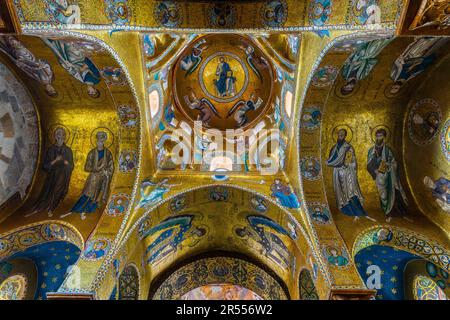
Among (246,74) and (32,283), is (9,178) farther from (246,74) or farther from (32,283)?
(246,74)

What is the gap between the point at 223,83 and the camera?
1258cm

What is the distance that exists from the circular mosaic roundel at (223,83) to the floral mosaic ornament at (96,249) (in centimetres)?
528

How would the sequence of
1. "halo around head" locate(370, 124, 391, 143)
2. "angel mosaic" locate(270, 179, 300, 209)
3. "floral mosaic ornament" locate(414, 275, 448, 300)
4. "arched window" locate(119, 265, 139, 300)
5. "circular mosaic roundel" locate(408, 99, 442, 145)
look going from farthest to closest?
"arched window" locate(119, 265, 139, 300) → "angel mosaic" locate(270, 179, 300, 209) → "halo around head" locate(370, 124, 391, 143) → "floral mosaic ornament" locate(414, 275, 448, 300) → "circular mosaic roundel" locate(408, 99, 442, 145)

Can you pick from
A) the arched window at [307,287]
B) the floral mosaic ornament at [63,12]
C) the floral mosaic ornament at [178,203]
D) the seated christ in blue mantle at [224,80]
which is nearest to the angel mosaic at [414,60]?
the seated christ in blue mantle at [224,80]

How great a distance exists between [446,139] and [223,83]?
23.5 feet

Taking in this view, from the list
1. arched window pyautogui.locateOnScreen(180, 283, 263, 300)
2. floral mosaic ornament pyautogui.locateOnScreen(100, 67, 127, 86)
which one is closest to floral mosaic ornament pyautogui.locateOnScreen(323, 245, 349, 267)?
floral mosaic ornament pyautogui.locateOnScreen(100, 67, 127, 86)

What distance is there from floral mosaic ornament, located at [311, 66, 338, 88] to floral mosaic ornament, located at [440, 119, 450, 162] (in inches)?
127

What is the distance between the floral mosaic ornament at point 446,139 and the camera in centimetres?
909

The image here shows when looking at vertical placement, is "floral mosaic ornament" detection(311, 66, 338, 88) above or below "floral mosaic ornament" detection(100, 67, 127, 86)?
below

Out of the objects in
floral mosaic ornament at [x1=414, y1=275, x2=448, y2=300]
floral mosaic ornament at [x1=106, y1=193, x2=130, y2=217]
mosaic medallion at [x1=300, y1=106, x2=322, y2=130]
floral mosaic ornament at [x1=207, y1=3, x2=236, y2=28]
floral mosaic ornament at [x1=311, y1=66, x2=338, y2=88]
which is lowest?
floral mosaic ornament at [x1=414, y1=275, x2=448, y2=300]

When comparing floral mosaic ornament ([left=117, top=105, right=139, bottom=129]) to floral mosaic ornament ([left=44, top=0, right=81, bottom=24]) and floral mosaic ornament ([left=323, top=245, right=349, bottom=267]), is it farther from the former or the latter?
floral mosaic ornament ([left=323, top=245, right=349, bottom=267])

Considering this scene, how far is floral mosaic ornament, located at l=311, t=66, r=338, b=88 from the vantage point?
876 centimetres

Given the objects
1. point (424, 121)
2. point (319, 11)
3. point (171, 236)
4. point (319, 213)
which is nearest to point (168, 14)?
point (319, 11)

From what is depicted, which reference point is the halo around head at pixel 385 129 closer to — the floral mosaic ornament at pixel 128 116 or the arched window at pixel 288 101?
the arched window at pixel 288 101
